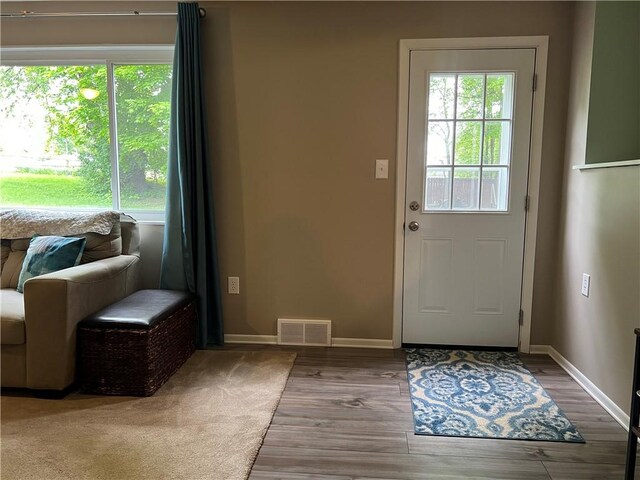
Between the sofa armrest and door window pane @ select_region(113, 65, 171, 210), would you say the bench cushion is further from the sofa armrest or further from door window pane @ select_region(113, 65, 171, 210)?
door window pane @ select_region(113, 65, 171, 210)

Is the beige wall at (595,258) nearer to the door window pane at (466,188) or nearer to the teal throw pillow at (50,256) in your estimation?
the door window pane at (466,188)

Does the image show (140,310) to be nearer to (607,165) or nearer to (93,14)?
(93,14)

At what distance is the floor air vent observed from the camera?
2.96 m

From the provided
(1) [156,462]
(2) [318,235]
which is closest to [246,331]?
(2) [318,235]

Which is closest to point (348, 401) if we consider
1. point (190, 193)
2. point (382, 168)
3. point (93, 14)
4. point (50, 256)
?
point (382, 168)

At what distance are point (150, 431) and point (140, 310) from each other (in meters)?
0.66

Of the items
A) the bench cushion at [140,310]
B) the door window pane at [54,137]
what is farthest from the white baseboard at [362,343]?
the door window pane at [54,137]

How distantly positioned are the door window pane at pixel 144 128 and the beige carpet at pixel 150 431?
1354mm

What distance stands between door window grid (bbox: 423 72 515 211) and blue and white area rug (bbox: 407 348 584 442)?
37.8 inches

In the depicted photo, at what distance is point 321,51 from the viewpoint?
278 cm

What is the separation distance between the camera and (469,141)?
2.77 meters

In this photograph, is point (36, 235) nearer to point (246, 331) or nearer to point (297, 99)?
point (246, 331)

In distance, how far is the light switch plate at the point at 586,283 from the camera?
7.80 ft

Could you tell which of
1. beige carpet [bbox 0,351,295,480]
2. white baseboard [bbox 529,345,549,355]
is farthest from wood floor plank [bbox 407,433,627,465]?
white baseboard [bbox 529,345,549,355]
